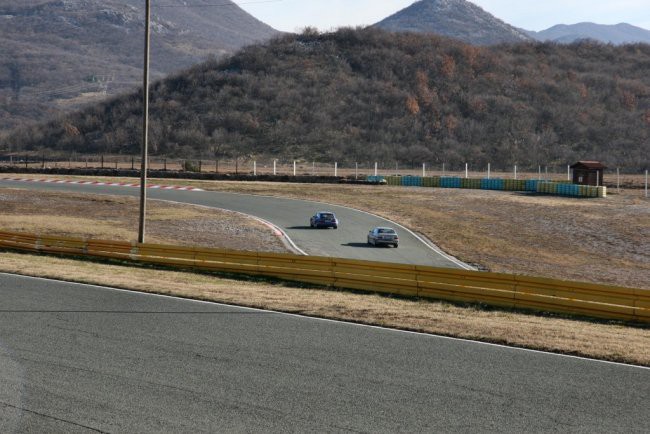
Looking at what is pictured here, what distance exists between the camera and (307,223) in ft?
153

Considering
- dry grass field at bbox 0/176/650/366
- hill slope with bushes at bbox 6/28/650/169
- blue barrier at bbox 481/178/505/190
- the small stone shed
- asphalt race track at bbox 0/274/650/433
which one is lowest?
asphalt race track at bbox 0/274/650/433

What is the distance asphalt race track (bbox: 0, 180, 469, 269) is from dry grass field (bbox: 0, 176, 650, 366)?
1689 mm

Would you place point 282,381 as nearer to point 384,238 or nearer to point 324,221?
point 384,238

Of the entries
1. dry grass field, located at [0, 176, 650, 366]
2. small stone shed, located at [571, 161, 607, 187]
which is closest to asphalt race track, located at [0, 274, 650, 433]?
dry grass field, located at [0, 176, 650, 366]

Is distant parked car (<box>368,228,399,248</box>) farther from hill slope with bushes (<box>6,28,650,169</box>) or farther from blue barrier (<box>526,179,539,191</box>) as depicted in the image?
hill slope with bushes (<box>6,28,650,169</box>)

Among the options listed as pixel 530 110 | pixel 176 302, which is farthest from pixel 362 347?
pixel 530 110

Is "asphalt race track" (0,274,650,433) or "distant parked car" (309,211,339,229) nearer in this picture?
"asphalt race track" (0,274,650,433)

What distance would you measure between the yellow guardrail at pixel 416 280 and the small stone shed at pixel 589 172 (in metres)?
45.7

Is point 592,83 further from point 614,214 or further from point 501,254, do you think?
point 501,254

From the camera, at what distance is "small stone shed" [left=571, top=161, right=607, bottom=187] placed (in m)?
65.1

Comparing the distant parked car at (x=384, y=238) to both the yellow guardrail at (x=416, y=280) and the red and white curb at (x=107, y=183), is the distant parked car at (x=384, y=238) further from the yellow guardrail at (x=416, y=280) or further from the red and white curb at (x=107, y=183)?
the red and white curb at (x=107, y=183)

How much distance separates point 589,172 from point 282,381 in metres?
57.6

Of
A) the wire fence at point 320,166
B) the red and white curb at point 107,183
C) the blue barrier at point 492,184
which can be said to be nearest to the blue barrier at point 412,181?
the blue barrier at point 492,184

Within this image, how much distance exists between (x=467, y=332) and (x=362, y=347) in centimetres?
303
